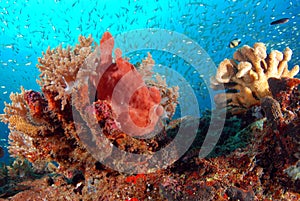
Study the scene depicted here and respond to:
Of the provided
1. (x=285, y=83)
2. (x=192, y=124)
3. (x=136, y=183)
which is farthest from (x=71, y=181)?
(x=285, y=83)

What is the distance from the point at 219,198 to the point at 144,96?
1520mm

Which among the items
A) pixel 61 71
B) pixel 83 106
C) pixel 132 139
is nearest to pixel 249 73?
pixel 132 139

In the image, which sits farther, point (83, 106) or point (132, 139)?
point (132, 139)

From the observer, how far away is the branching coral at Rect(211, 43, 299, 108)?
13.8 ft

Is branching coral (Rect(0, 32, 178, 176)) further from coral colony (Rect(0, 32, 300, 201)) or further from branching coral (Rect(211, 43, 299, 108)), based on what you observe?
branching coral (Rect(211, 43, 299, 108))

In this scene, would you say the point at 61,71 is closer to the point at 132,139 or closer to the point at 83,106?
the point at 83,106

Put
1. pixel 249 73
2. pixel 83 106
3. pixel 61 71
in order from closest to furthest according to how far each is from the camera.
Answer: pixel 83 106 → pixel 61 71 → pixel 249 73

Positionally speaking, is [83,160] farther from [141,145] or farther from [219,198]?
[219,198]

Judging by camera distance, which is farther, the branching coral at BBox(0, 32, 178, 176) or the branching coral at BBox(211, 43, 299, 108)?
the branching coral at BBox(211, 43, 299, 108)

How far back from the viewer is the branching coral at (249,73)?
13.8ft

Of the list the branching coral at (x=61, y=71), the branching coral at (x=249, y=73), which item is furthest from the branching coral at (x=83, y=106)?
the branching coral at (x=249, y=73)

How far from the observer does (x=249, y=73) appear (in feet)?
13.9

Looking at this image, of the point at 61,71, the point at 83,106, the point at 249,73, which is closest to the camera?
the point at 83,106

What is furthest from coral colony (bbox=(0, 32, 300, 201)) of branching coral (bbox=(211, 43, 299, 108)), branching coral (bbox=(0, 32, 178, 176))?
branching coral (bbox=(211, 43, 299, 108))
